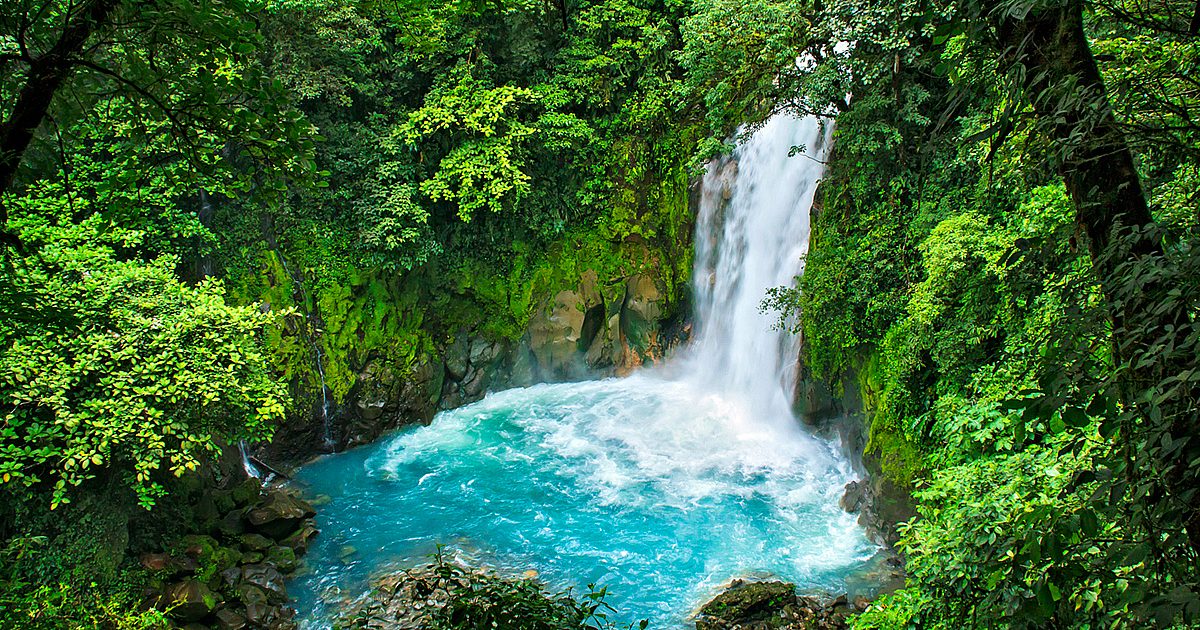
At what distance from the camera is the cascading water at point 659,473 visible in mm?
8562

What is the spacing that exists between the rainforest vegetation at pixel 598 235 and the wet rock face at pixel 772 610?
1210 mm

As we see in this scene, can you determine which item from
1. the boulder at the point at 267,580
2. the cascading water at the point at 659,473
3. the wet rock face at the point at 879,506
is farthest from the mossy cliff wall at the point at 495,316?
the wet rock face at the point at 879,506

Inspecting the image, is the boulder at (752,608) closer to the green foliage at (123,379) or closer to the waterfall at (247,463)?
the green foliage at (123,379)

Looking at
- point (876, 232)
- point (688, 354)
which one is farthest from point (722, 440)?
point (876, 232)

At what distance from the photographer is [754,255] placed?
1234 cm

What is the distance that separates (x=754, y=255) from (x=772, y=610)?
6.63 metres

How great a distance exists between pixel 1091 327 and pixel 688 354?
12.3m

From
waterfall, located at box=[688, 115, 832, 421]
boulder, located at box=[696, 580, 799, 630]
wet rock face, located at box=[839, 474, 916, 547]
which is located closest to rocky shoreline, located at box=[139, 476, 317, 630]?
boulder, located at box=[696, 580, 799, 630]


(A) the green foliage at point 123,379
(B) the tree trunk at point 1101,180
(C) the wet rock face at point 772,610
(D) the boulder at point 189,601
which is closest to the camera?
(B) the tree trunk at point 1101,180

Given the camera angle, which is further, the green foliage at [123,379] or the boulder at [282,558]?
the boulder at [282,558]

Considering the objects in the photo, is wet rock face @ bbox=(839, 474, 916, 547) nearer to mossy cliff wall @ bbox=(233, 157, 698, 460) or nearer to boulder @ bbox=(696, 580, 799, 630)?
boulder @ bbox=(696, 580, 799, 630)

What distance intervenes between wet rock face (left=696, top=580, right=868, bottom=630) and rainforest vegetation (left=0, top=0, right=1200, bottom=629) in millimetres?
1210

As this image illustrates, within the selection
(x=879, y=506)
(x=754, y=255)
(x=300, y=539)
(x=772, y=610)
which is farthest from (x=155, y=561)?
(x=754, y=255)

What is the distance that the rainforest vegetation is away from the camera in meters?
2.14
